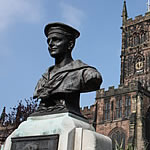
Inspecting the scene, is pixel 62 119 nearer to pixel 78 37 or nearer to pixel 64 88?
pixel 64 88

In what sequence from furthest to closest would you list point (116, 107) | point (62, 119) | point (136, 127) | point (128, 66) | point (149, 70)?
point (128, 66) < point (149, 70) < point (116, 107) < point (136, 127) < point (62, 119)

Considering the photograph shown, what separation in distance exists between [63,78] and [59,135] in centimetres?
105

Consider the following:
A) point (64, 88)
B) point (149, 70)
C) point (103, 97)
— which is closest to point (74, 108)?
point (64, 88)

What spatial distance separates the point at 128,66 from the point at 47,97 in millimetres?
51995

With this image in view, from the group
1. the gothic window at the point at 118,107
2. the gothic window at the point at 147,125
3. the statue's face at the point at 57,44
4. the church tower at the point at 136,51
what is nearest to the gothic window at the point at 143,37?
the church tower at the point at 136,51

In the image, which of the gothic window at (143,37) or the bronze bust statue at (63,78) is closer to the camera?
the bronze bust statue at (63,78)

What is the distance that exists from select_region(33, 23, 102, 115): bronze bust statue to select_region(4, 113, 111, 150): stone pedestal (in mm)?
209

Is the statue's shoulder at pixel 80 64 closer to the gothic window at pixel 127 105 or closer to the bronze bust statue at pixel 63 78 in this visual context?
the bronze bust statue at pixel 63 78

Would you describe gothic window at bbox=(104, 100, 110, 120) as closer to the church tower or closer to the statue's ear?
the church tower

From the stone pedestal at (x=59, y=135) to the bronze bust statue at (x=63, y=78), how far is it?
0.68 ft

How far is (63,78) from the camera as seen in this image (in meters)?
5.23

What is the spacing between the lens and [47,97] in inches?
204

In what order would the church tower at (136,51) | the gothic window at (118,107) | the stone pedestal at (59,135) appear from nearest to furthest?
the stone pedestal at (59,135) → the gothic window at (118,107) → the church tower at (136,51)

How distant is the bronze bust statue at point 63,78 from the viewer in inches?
199
